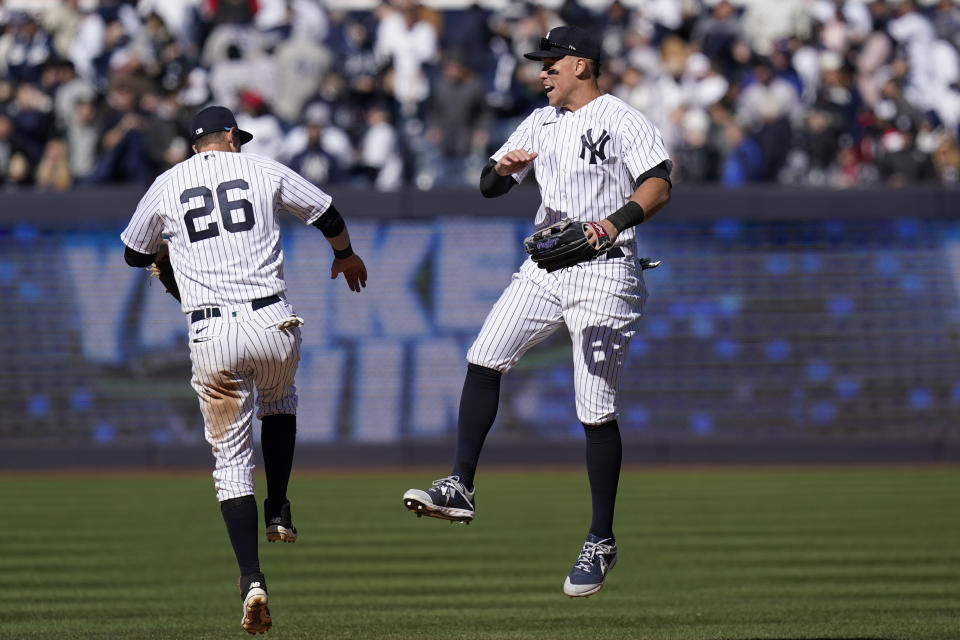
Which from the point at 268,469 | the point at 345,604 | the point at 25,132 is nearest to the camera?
the point at 268,469

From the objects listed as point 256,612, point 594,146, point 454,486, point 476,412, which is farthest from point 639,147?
point 256,612

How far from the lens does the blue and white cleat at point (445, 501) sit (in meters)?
6.88

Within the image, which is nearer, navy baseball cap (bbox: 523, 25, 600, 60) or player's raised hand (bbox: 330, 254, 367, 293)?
navy baseball cap (bbox: 523, 25, 600, 60)

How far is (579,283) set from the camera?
283 inches

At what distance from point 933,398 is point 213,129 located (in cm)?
1035

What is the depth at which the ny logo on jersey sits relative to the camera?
7.04 meters

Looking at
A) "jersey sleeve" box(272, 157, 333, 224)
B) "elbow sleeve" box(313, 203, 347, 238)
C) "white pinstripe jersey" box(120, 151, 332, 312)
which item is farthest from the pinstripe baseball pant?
"white pinstripe jersey" box(120, 151, 332, 312)

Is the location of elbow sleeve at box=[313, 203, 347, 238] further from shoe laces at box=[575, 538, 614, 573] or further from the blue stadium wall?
the blue stadium wall

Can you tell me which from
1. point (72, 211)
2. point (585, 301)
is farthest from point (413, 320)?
point (585, 301)

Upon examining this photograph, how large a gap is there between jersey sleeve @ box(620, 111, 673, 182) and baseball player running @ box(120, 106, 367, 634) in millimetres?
1353

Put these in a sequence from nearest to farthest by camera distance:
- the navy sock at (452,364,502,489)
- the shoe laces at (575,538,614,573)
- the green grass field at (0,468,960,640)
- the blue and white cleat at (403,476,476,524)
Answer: the blue and white cleat at (403,476,476,524)
the shoe laces at (575,538,614,573)
the navy sock at (452,364,502,489)
the green grass field at (0,468,960,640)

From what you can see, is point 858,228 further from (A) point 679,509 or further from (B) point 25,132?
(B) point 25,132

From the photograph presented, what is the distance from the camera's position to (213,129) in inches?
277

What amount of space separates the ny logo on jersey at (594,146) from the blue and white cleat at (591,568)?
1727mm
